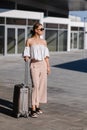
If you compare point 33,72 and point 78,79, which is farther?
point 78,79

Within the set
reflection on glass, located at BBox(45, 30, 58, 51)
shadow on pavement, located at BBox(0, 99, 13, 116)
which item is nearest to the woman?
shadow on pavement, located at BBox(0, 99, 13, 116)

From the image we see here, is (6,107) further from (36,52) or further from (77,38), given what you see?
(77,38)

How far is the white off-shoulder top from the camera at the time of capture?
838cm

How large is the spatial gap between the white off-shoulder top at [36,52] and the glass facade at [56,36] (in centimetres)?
2903

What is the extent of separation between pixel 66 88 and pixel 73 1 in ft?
75.5

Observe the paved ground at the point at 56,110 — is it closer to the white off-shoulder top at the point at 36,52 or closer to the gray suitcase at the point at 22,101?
the gray suitcase at the point at 22,101

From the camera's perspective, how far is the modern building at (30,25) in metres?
30.7

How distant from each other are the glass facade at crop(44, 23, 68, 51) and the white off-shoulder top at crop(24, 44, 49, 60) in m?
29.0

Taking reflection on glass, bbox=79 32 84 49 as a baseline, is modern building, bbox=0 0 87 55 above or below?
above

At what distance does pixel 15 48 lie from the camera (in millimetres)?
31359

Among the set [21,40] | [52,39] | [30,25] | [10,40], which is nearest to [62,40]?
[52,39]

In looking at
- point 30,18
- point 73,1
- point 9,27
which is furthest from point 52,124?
point 73,1

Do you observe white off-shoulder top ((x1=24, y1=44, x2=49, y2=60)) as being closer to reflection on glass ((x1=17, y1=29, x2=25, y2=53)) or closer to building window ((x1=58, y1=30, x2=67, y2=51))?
reflection on glass ((x1=17, y1=29, x2=25, y2=53))

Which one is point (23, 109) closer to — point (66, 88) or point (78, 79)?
point (66, 88)
